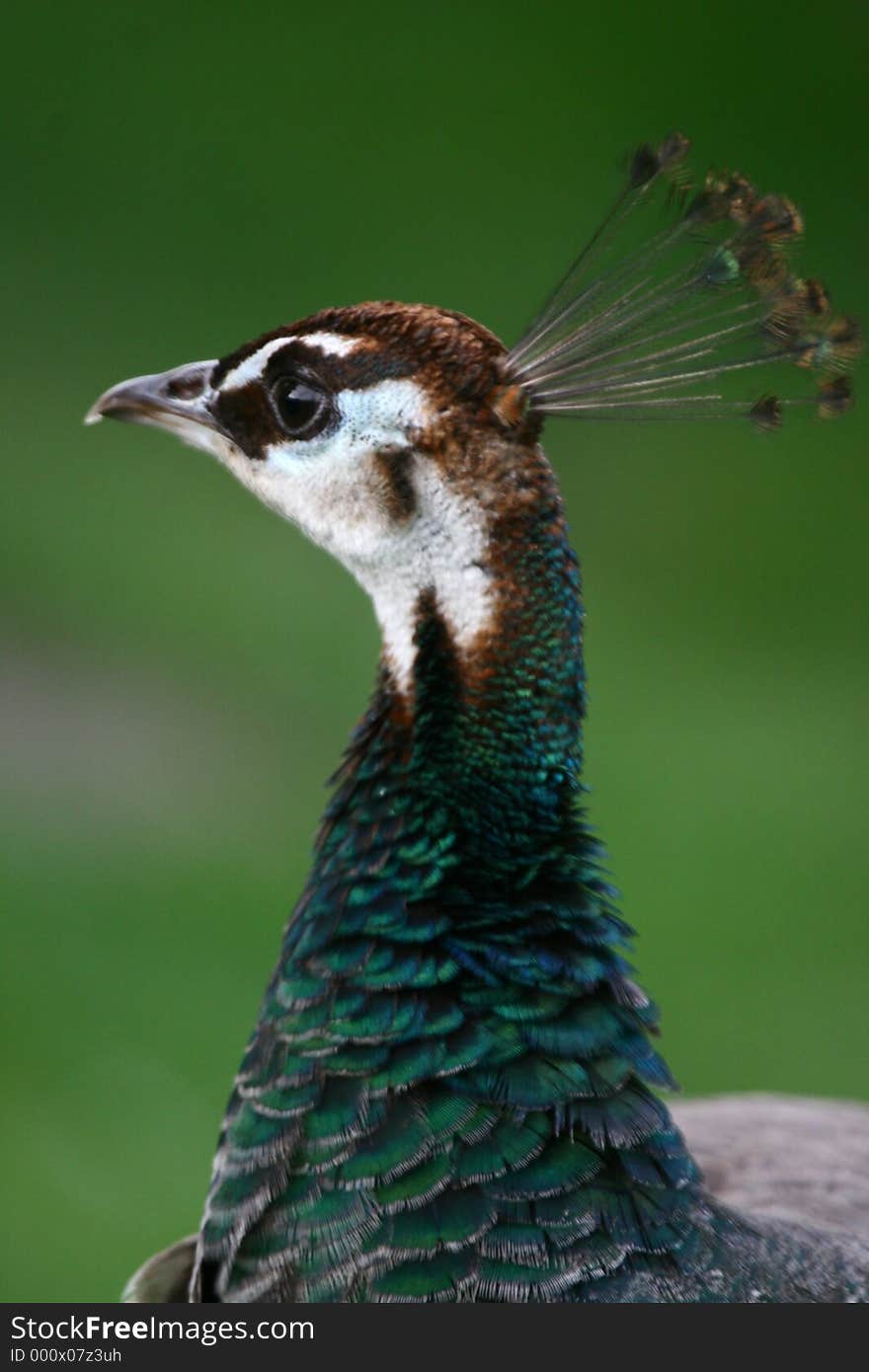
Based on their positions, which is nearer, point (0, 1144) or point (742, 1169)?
point (742, 1169)

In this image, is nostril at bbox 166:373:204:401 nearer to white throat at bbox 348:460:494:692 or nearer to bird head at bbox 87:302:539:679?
bird head at bbox 87:302:539:679

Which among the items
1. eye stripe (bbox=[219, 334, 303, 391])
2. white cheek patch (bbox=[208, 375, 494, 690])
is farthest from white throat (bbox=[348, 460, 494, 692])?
eye stripe (bbox=[219, 334, 303, 391])

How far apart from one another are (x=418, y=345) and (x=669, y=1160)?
1.66 ft

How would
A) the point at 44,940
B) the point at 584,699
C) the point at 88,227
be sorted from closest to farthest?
the point at 584,699 → the point at 44,940 → the point at 88,227

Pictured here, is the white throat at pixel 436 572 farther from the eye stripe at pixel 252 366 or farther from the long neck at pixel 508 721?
the eye stripe at pixel 252 366

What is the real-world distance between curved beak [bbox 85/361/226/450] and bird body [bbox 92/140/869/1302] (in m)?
0.05

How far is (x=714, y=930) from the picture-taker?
9.36 feet

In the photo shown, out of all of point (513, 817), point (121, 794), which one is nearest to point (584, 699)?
point (513, 817)

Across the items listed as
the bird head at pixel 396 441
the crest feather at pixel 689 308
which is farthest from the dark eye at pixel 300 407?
the crest feather at pixel 689 308

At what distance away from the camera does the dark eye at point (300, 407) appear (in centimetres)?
112

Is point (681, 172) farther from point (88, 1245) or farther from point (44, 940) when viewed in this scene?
point (44, 940)

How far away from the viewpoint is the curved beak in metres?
1.19

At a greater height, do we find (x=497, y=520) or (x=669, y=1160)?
(x=497, y=520)

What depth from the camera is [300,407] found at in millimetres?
1124
